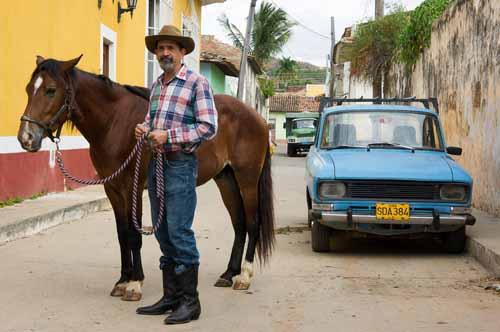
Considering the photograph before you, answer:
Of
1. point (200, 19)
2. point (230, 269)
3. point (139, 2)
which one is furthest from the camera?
point (200, 19)

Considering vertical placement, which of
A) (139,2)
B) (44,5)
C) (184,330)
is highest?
(139,2)

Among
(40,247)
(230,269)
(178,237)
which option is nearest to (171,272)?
(178,237)

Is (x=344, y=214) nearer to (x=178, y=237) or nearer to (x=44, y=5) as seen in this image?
(x=178, y=237)

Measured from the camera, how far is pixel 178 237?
547 cm

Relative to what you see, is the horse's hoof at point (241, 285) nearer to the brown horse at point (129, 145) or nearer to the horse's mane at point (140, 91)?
the brown horse at point (129, 145)

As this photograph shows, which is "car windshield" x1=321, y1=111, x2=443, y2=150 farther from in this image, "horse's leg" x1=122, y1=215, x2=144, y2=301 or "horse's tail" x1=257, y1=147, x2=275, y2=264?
"horse's leg" x1=122, y1=215, x2=144, y2=301

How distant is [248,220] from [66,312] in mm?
1997

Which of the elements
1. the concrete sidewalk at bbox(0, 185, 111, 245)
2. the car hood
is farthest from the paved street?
the car hood

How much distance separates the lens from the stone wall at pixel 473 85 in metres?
11.9

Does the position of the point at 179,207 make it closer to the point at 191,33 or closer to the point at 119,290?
the point at 119,290

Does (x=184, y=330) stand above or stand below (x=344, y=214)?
below

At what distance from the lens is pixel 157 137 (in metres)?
5.25

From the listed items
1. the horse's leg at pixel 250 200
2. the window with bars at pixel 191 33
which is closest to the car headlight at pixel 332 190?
the horse's leg at pixel 250 200

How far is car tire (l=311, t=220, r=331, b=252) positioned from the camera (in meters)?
8.77
